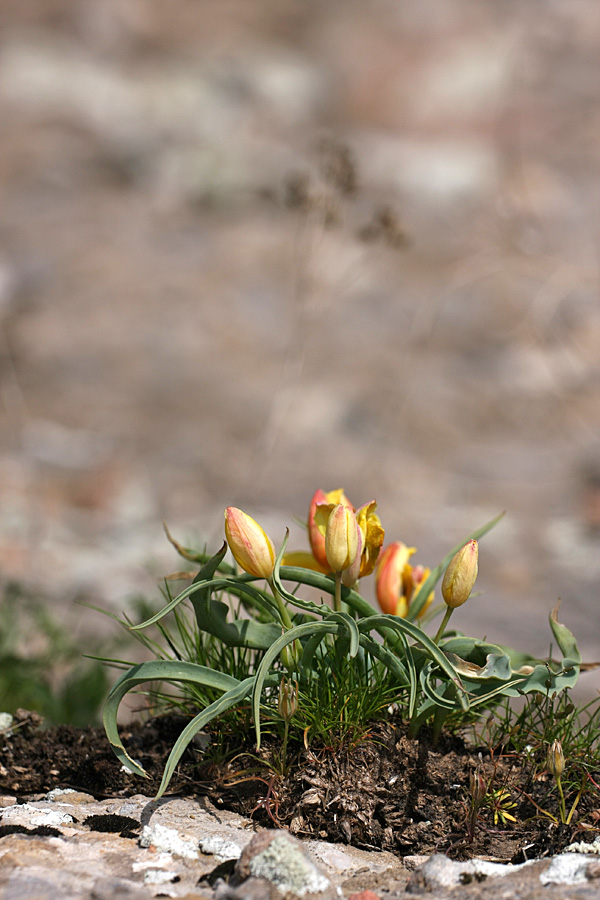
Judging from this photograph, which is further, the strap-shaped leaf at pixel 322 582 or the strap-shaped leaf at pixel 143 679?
the strap-shaped leaf at pixel 322 582

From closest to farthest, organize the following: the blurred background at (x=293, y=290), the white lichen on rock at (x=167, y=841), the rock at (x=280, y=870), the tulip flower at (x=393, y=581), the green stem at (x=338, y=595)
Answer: the rock at (x=280, y=870)
the white lichen on rock at (x=167, y=841)
the green stem at (x=338, y=595)
the tulip flower at (x=393, y=581)
the blurred background at (x=293, y=290)

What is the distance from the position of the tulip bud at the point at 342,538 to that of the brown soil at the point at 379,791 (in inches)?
11.3

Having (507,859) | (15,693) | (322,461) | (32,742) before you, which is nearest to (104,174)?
(322,461)

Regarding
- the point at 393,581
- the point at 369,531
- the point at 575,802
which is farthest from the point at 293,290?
the point at 575,802

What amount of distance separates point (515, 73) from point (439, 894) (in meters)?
8.41

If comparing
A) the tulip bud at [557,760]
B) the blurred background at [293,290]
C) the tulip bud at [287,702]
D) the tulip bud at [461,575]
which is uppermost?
the blurred background at [293,290]

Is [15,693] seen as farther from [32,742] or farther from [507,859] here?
[507,859]

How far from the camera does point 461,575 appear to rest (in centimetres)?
106

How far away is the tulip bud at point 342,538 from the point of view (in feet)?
3.42

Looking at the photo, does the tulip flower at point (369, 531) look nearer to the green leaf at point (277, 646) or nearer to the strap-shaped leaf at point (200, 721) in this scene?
the green leaf at point (277, 646)

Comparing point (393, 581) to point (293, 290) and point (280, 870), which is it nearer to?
point (280, 870)

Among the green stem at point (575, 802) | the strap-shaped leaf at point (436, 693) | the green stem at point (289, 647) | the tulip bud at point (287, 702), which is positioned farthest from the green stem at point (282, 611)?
the green stem at point (575, 802)

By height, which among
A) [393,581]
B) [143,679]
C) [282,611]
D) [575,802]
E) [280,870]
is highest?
[393,581]

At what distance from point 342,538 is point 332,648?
9.2 inches
